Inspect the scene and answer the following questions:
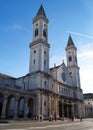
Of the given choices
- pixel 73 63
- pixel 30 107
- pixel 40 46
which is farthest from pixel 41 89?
pixel 73 63

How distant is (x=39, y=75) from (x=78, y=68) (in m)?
31.4

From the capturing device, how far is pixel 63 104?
2355 inches

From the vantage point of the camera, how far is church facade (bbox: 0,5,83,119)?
45031 millimetres

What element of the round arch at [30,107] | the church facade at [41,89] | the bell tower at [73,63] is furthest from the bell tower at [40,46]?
the bell tower at [73,63]

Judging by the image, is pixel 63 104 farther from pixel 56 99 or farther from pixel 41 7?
pixel 41 7

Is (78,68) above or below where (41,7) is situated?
below

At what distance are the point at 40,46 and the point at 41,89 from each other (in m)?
14.9

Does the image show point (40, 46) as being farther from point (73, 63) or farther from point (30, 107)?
point (73, 63)

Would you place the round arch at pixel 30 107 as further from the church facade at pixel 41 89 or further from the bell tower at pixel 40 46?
the bell tower at pixel 40 46

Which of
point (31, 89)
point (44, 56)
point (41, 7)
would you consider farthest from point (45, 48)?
point (41, 7)

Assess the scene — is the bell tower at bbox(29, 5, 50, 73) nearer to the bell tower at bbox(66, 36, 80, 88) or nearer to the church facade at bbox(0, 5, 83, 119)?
the church facade at bbox(0, 5, 83, 119)

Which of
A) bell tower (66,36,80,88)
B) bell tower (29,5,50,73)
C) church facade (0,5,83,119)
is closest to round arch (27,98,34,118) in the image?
church facade (0,5,83,119)

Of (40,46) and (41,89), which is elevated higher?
(40,46)

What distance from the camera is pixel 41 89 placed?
47.6 meters
